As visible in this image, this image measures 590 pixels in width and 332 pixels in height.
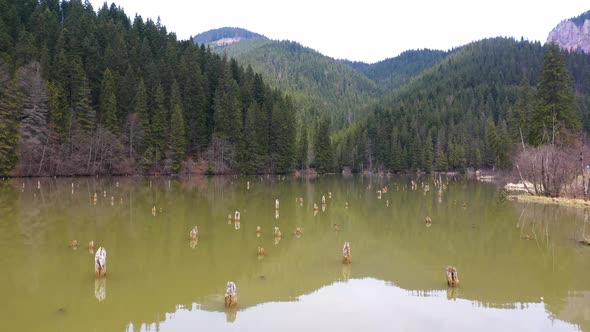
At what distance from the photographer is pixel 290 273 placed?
1689 centimetres

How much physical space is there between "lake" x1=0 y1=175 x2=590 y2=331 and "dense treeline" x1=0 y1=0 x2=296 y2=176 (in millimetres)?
40031

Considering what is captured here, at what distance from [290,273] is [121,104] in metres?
74.2

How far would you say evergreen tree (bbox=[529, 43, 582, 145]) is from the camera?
52.9m

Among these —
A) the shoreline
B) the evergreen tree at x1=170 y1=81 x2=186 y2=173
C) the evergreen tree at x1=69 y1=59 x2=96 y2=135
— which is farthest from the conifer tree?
the shoreline

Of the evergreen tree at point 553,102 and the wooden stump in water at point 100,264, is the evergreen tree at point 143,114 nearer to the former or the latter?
the evergreen tree at point 553,102

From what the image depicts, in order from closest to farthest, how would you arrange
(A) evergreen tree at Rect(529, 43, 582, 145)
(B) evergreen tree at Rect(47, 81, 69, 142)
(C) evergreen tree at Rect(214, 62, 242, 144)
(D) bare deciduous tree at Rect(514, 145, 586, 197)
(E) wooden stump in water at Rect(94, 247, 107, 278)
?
(E) wooden stump in water at Rect(94, 247, 107, 278)
(D) bare deciduous tree at Rect(514, 145, 586, 197)
(A) evergreen tree at Rect(529, 43, 582, 145)
(B) evergreen tree at Rect(47, 81, 69, 142)
(C) evergreen tree at Rect(214, 62, 242, 144)

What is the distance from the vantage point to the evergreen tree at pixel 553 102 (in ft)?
173

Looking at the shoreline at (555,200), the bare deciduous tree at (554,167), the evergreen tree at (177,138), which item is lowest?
the shoreline at (555,200)

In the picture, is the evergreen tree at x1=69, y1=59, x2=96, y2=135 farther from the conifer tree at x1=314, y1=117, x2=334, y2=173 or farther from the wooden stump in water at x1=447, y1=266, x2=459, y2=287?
the wooden stump in water at x1=447, y1=266, x2=459, y2=287

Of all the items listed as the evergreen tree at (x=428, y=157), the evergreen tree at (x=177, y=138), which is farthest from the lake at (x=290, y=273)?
the evergreen tree at (x=428, y=157)

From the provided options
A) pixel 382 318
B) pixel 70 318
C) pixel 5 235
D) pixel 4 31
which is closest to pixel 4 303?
pixel 70 318

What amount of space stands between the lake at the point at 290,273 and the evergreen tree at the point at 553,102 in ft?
78.1

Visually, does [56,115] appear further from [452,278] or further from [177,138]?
[452,278]

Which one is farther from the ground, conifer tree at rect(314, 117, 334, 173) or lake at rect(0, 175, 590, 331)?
conifer tree at rect(314, 117, 334, 173)
